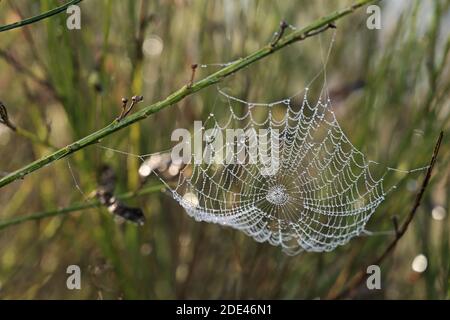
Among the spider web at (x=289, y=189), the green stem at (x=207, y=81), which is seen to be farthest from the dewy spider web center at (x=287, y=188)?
the green stem at (x=207, y=81)

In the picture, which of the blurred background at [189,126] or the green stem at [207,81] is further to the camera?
the blurred background at [189,126]

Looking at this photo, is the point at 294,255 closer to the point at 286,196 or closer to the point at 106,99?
the point at 286,196

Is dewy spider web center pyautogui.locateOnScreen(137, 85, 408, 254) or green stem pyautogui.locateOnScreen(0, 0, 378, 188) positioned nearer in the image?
green stem pyautogui.locateOnScreen(0, 0, 378, 188)

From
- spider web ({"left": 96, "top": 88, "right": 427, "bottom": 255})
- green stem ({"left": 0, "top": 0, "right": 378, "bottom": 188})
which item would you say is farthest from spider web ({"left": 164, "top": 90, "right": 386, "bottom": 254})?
green stem ({"left": 0, "top": 0, "right": 378, "bottom": 188})

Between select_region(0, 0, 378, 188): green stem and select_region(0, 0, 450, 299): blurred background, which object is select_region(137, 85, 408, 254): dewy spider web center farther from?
select_region(0, 0, 378, 188): green stem

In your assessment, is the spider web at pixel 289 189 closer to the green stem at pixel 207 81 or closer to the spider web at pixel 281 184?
the spider web at pixel 281 184

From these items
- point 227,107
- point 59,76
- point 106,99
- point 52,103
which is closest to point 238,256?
point 227,107

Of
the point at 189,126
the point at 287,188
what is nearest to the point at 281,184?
the point at 287,188

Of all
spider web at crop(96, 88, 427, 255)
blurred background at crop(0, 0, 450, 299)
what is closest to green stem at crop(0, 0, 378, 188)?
blurred background at crop(0, 0, 450, 299)

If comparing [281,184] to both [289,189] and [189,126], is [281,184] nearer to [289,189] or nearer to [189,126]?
[289,189]

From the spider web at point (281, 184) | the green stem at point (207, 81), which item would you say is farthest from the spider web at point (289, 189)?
the green stem at point (207, 81)
